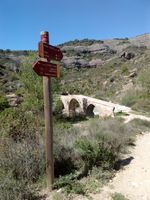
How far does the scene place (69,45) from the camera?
432ft

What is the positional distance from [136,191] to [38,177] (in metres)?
2.13

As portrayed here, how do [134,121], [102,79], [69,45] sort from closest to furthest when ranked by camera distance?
[134,121], [102,79], [69,45]

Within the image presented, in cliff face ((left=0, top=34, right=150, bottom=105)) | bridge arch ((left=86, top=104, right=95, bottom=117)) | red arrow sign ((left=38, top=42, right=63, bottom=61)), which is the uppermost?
cliff face ((left=0, top=34, right=150, bottom=105))

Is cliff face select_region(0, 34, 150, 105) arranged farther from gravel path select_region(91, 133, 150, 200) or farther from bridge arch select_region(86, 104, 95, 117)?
gravel path select_region(91, 133, 150, 200)

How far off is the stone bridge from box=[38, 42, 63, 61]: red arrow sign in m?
15.2

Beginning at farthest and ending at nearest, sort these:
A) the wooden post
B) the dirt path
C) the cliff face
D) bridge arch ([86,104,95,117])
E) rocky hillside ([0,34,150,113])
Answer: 1. the cliff face
2. rocky hillside ([0,34,150,113])
3. bridge arch ([86,104,95,117])
4. the wooden post
5. the dirt path

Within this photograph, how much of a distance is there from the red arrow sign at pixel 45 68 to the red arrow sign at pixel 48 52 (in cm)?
15

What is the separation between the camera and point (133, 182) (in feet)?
20.1

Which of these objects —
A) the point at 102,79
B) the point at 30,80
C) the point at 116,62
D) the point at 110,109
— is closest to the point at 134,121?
the point at 110,109

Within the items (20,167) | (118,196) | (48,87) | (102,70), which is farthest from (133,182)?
(102,70)

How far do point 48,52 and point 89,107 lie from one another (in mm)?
21056

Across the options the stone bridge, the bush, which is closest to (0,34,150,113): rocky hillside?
the stone bridge

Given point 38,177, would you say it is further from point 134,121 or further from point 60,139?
point 134,121

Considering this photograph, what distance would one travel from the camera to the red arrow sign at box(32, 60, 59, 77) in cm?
521
